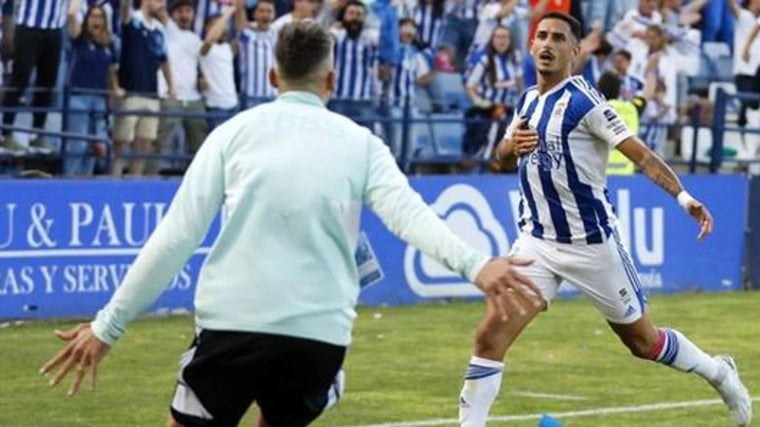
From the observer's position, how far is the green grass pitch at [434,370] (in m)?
12.4

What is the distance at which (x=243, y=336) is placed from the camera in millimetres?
6820

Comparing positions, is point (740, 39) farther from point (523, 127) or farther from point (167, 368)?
point (523, 127)

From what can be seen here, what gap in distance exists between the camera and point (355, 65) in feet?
70.7

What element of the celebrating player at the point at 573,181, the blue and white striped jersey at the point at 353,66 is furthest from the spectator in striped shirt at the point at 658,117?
the celebrating player at the point at 573,181

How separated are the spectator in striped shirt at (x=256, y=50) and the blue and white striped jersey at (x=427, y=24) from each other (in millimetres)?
2577

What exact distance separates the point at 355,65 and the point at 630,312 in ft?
34.8

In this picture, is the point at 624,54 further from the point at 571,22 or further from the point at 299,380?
the point at 299,380

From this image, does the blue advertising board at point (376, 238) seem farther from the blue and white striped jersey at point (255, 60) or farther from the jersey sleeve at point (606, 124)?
the jersey sleeve at point (606, 124)

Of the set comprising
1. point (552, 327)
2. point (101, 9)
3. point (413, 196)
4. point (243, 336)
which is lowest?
point (552, 327)

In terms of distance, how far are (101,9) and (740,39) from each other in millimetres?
9069

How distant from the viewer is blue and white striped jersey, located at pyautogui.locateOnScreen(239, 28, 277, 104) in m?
20.6

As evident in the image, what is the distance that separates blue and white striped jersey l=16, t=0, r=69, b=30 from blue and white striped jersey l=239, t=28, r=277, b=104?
2252 millimetres

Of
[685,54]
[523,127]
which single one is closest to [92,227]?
[523,127]

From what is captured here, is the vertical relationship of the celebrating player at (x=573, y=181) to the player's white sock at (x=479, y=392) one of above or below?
above
